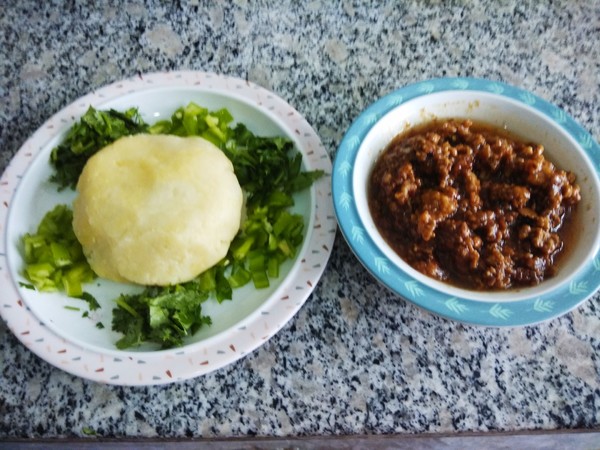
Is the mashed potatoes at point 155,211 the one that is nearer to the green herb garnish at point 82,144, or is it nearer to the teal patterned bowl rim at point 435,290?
the green herb garnish at point 82,144

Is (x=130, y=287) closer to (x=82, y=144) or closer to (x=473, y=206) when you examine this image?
(x=82, y=144)

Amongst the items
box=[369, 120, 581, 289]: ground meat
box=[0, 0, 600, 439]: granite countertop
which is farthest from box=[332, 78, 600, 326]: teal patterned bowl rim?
box=[0, 0, 600, 439]: granite countertop

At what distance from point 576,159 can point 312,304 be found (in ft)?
3.03

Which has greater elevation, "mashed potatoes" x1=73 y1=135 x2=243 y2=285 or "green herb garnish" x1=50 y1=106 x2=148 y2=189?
"green herb garnish" x1=50 y1=106 x2=148 y2=189

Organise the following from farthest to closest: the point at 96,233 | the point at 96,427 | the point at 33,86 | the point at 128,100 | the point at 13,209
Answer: the point at 33,86, the point at 128,100, the point at 13,209, the point at 96,233, the point at 96,427

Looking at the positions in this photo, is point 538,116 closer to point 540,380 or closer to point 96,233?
point 540,380

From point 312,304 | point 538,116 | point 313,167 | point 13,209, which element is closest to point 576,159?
point 538,116

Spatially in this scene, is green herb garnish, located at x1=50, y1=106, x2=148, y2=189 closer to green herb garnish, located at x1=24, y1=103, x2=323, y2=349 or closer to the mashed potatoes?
green herb garnish, located at x1=24, y1=103, x2=323, y2=349

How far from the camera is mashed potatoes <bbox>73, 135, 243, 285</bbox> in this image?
159cm

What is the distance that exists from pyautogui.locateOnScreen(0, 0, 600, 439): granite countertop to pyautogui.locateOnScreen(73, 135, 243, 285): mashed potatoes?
330mm

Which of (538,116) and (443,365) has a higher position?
(538,116)

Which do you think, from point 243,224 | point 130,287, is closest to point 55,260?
point 130,287

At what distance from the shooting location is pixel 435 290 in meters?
1.43

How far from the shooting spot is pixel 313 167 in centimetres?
179
